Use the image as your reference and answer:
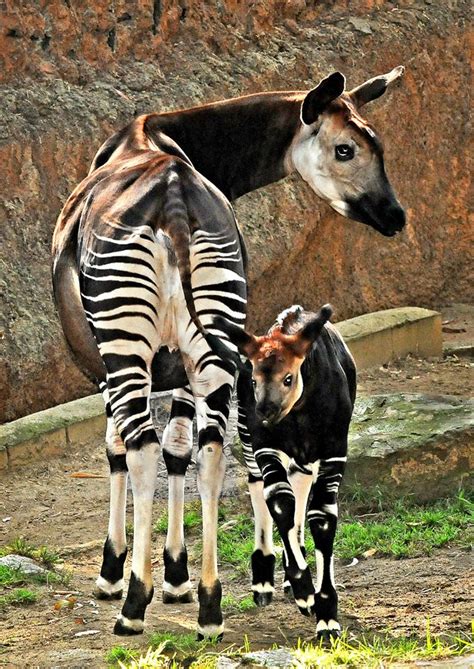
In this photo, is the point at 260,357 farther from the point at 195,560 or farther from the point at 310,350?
the point at 195,560

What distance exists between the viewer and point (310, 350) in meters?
6.02

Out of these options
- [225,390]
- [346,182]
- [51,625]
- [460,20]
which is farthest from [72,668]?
[460,20]

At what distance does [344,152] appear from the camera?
6.97 meters

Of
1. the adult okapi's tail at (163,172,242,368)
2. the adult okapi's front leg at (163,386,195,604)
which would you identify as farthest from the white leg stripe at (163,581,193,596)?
the adult okapi's tail at (163,172,242,368)

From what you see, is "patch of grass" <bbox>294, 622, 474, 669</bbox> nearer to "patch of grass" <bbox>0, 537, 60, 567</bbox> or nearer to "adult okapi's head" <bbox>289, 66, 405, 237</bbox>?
"patch of grass" <bbox>0, 537, 60, 567</bbox>

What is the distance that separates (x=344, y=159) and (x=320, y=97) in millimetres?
335

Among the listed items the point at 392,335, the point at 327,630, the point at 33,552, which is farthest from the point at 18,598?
A: the point at 392,335

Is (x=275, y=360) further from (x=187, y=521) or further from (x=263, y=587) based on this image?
(x=187, y=521)

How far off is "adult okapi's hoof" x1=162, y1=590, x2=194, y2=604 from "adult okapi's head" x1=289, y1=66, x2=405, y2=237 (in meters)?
2.08

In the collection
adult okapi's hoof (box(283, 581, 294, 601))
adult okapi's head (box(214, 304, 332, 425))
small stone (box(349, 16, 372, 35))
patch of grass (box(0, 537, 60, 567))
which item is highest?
small stone (box(349, 16, 372, 35))

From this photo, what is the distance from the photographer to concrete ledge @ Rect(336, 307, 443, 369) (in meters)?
10.8

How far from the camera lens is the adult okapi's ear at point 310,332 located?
5793 millimetres

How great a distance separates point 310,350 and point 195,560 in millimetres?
1899

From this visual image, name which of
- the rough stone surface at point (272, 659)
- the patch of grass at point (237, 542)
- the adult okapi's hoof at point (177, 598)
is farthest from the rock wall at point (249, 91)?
the rough stone surface at point (272, 659)
